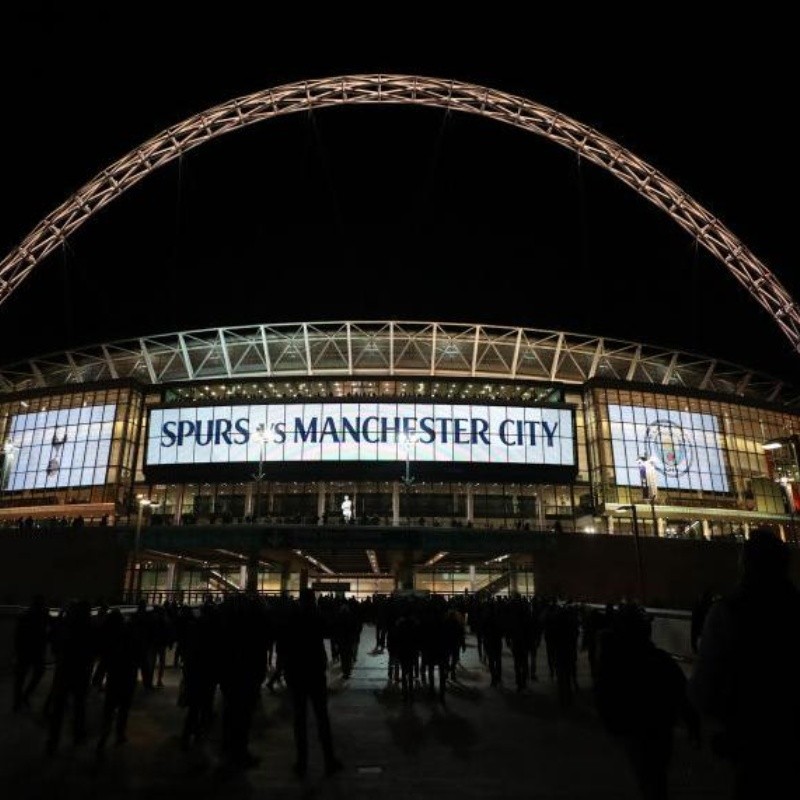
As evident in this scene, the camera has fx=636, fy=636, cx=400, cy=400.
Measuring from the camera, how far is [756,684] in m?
3.17

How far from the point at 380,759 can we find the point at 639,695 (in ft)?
15.7

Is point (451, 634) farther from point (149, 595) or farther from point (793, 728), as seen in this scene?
point (149, 595)

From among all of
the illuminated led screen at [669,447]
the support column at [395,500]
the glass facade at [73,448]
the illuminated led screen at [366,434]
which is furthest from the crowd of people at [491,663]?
the glass facade at [73,448]

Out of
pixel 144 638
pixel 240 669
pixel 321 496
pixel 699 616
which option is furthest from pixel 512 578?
pixel 240 669

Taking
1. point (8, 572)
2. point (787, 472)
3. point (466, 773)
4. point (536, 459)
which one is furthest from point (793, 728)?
point (787, 472)

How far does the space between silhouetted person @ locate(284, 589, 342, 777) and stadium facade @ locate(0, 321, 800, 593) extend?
51.0 m

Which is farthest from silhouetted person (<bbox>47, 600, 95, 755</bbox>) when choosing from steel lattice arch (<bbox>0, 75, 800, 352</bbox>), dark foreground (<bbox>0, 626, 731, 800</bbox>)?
steel lattice arch (<bbox>0, 75, 800, 352</bbox>)

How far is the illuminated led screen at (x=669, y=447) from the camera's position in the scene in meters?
63.4

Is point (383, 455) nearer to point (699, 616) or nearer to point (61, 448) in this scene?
point (61, 448)

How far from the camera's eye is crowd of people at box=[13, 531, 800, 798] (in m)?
3.19

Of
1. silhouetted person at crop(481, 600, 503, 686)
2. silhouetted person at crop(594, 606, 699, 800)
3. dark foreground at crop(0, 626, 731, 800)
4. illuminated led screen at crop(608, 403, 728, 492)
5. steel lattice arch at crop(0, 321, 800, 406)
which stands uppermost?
steel lattice arch at crop(0, 321, 800, 406)

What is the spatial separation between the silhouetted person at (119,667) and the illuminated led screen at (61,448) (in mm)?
60185

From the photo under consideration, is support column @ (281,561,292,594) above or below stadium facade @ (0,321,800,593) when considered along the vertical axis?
below

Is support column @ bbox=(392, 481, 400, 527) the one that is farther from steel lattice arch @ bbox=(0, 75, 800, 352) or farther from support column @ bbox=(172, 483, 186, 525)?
steel lattice arch @ bbox=(0, 75, 800, 352)
